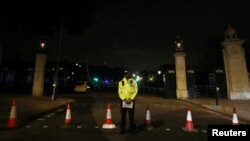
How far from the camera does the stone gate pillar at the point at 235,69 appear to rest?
69.8 feet

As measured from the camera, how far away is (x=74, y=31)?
1850 cm

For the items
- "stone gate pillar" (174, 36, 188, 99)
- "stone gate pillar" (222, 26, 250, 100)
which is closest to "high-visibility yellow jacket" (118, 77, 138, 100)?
"stone gate pillar" (222, 26, 250, 100)

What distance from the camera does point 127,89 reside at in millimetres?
7617

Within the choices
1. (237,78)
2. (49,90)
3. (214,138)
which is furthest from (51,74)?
(214,138)

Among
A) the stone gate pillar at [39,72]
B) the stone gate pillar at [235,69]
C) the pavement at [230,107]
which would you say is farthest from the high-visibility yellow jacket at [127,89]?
the stone gate pillar at [39,72]

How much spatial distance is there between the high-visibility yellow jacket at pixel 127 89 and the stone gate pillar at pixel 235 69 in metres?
16.6

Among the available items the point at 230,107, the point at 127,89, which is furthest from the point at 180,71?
the point at 127,89

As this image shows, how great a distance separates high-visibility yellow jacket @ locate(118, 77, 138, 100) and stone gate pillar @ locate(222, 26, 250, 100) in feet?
54.4

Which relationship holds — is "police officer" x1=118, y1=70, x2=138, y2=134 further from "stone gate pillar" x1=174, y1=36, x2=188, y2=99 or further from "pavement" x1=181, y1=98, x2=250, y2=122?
"stone gate pillar" x1=174, y1=36, x2=188, y2=99

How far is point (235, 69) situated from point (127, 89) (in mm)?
17287

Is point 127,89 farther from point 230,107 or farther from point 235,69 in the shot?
point 235,69

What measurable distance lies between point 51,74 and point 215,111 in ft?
96.4

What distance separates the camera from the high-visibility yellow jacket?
7.62 meters

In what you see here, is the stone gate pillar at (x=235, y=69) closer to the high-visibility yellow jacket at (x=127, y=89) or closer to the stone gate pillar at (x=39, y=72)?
the high-visibility yellow jacket at (x=127, y=89)
